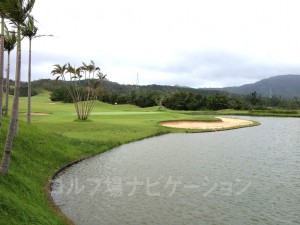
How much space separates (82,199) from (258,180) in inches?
458

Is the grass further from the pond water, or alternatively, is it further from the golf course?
the pond water

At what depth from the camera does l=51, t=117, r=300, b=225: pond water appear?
15.5 m

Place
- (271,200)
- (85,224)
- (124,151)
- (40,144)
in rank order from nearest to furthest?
(85,224) < (271,200) < (40,144) < (124,151)

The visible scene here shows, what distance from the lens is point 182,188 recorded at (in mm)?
19859

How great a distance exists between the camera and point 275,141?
137 feet

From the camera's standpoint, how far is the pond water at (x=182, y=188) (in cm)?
1548

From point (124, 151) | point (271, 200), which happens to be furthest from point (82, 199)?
point (124, 151)

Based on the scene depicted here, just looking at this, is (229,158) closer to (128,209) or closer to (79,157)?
(79,157)

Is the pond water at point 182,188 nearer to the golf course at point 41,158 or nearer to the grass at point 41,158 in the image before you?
the golf course at point 41,158

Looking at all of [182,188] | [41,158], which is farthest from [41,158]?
[182,188]

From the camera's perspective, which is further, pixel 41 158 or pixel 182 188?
pixel 41 158

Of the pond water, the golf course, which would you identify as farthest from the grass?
the pond water

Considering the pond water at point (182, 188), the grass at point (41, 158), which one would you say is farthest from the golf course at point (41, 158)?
the pond water at point (182, 188)

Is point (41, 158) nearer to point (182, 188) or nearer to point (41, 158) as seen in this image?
point (41, 158)
